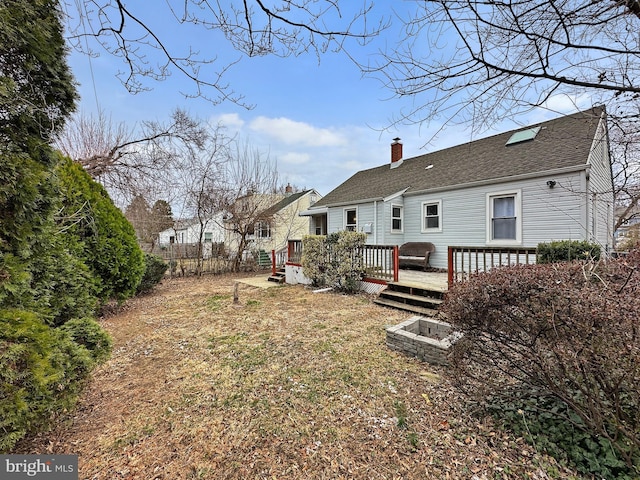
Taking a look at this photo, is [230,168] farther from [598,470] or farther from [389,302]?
[598,470]

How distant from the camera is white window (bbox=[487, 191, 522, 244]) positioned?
7.73 metres

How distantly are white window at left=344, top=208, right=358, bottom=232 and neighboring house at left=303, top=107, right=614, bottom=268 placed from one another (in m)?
0.05

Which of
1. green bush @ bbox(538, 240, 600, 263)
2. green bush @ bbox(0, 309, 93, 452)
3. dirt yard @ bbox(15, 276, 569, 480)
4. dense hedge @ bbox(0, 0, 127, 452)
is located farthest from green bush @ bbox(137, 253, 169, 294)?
green bush @ bbox(538, 240, 600, 263)

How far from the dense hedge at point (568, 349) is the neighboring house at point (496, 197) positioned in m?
3.92

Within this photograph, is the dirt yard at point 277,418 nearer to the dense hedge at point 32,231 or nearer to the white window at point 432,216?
the dense hedge at point 32,231

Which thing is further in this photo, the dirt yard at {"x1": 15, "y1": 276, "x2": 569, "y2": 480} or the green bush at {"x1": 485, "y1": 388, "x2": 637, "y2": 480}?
the dirt yard at {"x1": 15, "y1": 276, "x2": 569, "y2": 480}

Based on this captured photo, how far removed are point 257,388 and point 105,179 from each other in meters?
7.55

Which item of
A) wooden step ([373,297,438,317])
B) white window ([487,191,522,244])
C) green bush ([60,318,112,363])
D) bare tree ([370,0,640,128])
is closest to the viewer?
bare tree ([370,0,640,128])

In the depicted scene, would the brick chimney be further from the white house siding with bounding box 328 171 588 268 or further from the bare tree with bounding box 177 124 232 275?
the bare tree with bounding box 177 124 232 275

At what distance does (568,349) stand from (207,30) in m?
3.46

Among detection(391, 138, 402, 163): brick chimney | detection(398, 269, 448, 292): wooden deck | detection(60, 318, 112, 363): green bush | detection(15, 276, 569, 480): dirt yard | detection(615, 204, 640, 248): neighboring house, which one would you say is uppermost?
detection(391, 138, 402, 163): brick chimney

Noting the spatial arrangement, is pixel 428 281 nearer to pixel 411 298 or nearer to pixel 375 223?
pixel 411 298

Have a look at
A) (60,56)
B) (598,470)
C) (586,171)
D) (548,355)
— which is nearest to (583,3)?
(548,355)

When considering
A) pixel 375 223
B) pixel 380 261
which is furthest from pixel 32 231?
pixel 375 223
